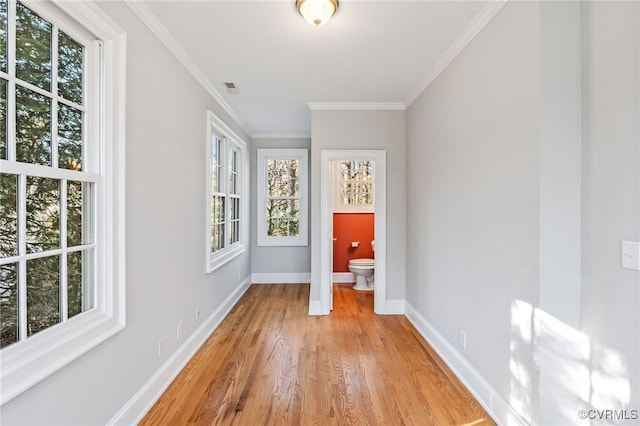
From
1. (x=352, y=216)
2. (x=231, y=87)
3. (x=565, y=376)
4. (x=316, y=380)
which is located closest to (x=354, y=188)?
(x=352, y=216)

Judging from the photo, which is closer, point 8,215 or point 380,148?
point 8,215

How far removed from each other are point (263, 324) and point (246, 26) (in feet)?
9.41

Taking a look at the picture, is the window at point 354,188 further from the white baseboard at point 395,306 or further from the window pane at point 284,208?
the white baseboard at point 395,306

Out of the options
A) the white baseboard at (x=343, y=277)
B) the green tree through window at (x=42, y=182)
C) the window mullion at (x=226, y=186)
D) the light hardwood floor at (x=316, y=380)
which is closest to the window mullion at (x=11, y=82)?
the green tree through window at (x=42, y=182)

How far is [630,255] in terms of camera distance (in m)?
1.27

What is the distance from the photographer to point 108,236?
1696 millimetres

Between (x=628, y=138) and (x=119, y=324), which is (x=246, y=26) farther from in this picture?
(x=628, y=138)

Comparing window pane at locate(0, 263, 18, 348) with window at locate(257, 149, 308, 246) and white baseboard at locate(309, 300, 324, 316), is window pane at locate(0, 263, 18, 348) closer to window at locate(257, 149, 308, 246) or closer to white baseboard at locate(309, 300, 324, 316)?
white baseboard at locate(309, 300, 324, 316)

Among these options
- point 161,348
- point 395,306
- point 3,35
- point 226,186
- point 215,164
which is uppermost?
point 3,35

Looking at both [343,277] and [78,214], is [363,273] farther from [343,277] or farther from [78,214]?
[78,214]

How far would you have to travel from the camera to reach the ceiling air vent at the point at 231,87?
3189 millimetres

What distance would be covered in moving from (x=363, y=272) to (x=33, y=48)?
173 inches

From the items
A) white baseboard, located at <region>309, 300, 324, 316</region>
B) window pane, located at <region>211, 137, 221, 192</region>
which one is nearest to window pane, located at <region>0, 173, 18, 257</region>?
window pane, located at <region>211, 137, 221, 192</region>

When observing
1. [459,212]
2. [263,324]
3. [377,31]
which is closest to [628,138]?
[459,212]
